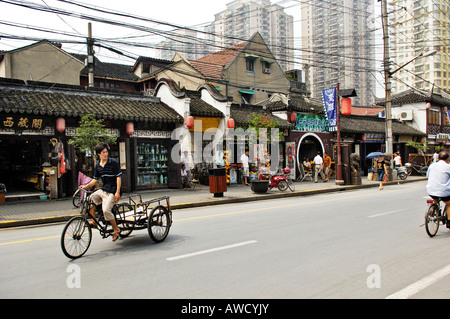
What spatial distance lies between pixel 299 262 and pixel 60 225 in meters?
7.12

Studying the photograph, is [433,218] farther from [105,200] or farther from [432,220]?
[105,200]

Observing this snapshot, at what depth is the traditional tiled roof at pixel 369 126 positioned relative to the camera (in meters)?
28.9

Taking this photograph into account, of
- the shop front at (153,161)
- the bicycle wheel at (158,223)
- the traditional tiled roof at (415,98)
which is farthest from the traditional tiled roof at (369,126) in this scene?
the bicycle wheel at (158,223)

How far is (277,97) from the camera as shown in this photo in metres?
25.5

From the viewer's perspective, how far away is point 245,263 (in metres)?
5.61

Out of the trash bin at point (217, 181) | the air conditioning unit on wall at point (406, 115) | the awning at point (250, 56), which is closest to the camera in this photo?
the trash bin at point (217, 181)

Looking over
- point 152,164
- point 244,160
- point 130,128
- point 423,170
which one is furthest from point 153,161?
point 423,170

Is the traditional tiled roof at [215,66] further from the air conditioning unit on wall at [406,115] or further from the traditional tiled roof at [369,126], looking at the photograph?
the air conditioning unit on wall at [406,115]

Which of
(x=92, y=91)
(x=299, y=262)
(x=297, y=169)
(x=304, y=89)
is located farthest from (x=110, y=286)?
(x=304, y=89)

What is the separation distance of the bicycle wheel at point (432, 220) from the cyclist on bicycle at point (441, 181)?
191 mm

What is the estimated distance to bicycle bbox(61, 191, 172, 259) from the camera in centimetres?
614

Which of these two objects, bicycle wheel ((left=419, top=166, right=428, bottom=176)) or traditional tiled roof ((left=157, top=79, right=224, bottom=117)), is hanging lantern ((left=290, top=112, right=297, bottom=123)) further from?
bicycle wheel ((left=419, top=166, right=428, bottom=176))

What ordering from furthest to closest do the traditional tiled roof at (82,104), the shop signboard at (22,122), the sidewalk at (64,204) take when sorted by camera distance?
the traditional tiled roof at (82,104)
the shop signboard at (22,122)
the sidewalk at (64,204)

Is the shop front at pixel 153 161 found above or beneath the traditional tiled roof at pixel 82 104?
beneath
